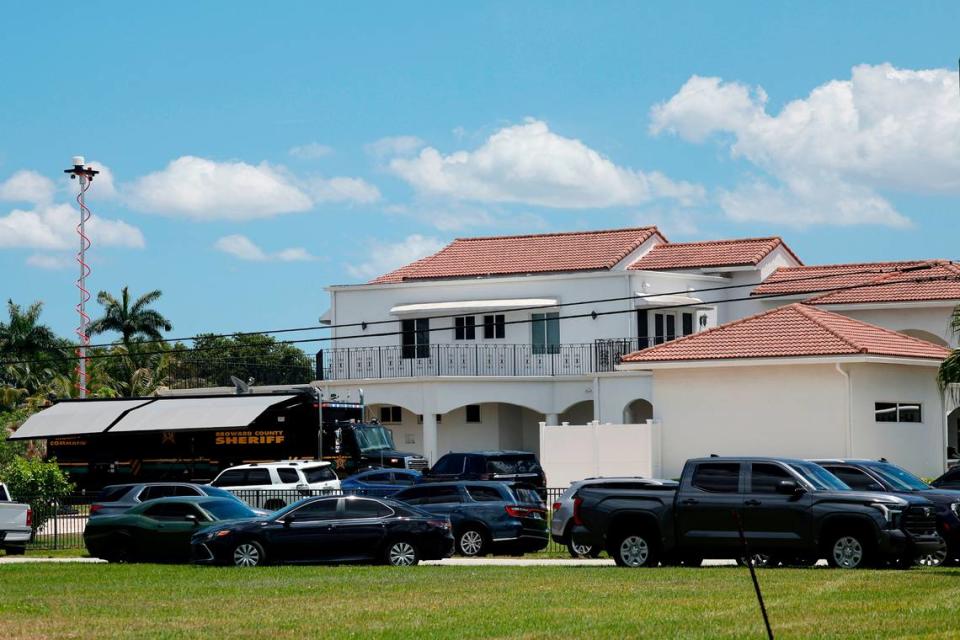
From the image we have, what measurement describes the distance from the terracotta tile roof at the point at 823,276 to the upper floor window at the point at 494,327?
29.0 ft

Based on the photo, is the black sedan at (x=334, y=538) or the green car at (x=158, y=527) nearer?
the black sedan at (x=334, y=538)

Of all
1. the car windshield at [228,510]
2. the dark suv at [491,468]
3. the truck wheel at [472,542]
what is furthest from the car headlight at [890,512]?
the dark suv at [491,468]

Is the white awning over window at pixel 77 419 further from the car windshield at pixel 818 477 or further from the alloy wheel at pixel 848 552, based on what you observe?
the alloy wheel at pixel 848 552

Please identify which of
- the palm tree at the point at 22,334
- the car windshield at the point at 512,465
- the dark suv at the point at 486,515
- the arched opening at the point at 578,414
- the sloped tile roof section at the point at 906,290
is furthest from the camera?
the palm tree at the point at 22,334

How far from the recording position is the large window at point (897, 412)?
39969 mm

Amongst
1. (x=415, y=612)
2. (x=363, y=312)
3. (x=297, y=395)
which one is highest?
(x=363, y=312)

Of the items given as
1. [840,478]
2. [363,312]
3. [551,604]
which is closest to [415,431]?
[363,312]

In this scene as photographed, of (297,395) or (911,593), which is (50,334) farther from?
(911,593)

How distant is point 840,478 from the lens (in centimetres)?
2634

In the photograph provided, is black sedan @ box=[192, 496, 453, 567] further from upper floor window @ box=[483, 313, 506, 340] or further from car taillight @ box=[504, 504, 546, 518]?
upper floor window @ box=[483, 313, 506, 340]

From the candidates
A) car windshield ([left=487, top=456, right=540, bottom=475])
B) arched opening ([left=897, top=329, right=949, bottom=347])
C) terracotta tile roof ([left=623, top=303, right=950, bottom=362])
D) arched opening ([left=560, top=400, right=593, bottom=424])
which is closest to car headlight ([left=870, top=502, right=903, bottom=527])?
terracotta tile roof ([left=623, top=303, right=950, bottom=362])

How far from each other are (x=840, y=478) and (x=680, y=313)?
2769 centimetres

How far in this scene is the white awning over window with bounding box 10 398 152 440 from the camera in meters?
46.6

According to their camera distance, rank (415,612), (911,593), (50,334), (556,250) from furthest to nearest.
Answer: (50,334) → (556,250) → (911,593) → (415,612)
